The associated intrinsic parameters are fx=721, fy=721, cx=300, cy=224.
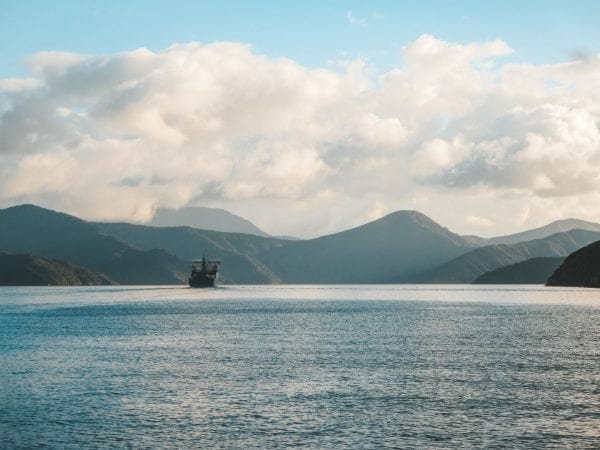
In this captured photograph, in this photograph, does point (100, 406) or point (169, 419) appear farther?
point (100, 406)

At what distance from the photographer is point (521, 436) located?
46.9m

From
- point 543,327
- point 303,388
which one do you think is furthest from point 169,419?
point 543,327

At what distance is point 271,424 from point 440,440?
12.0m

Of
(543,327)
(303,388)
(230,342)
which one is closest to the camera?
(303,388)

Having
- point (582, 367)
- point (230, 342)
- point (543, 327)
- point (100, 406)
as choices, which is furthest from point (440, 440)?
point (543, 327)

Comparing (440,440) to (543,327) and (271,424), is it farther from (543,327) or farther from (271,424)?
(543,327)

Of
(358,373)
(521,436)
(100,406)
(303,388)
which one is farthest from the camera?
(358,373)

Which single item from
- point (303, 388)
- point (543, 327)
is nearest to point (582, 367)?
point (303, 388)

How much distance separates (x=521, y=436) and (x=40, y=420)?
110ft

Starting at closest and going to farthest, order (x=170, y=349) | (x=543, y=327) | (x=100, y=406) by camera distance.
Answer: (x=100, y=406), (x=170, y=349), (x=543, y=327)

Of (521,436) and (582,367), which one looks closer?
(521,436)

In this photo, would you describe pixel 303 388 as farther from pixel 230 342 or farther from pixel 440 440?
pixel 230 342

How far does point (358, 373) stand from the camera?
74938 mm

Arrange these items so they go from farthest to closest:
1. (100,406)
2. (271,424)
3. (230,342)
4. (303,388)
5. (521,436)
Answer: (230,342) → (303,388) → (100,406) → (271,424) → (521,436)
